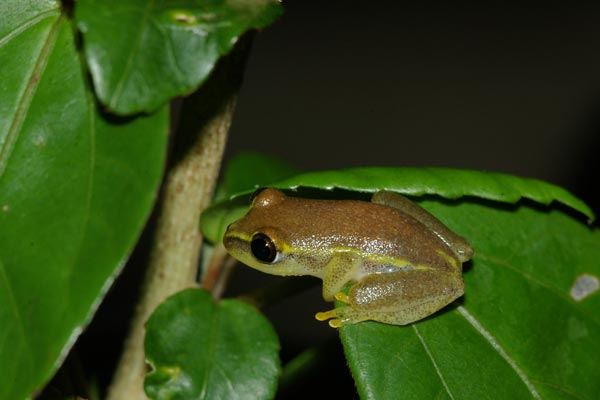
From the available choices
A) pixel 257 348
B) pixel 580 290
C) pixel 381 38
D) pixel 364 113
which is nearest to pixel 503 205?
pixel 580 290

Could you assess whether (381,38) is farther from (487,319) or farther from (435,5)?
(487,319)

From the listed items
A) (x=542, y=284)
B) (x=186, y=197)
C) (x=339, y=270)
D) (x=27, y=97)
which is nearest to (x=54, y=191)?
(x=27, y=97)

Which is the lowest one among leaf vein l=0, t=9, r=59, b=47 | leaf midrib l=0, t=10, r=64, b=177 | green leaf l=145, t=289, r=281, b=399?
green leaf l=145, t=289, r=281, b=399

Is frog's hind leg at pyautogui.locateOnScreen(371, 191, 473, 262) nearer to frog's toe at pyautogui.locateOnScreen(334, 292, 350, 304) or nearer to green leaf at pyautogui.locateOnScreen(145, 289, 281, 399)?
frog's toe at pyautogui.locateOnScreen(334, 292, 350, 304)

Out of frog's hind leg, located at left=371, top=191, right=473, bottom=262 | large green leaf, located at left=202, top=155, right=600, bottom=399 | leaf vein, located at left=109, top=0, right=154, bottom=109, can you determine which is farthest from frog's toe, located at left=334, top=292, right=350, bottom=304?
leaf vein, located at left=109, top=0, right=154, bottom=109

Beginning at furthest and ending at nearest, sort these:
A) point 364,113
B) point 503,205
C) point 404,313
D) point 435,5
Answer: point 435,5 < point 364,113 < point 503,205 < point 404,313
